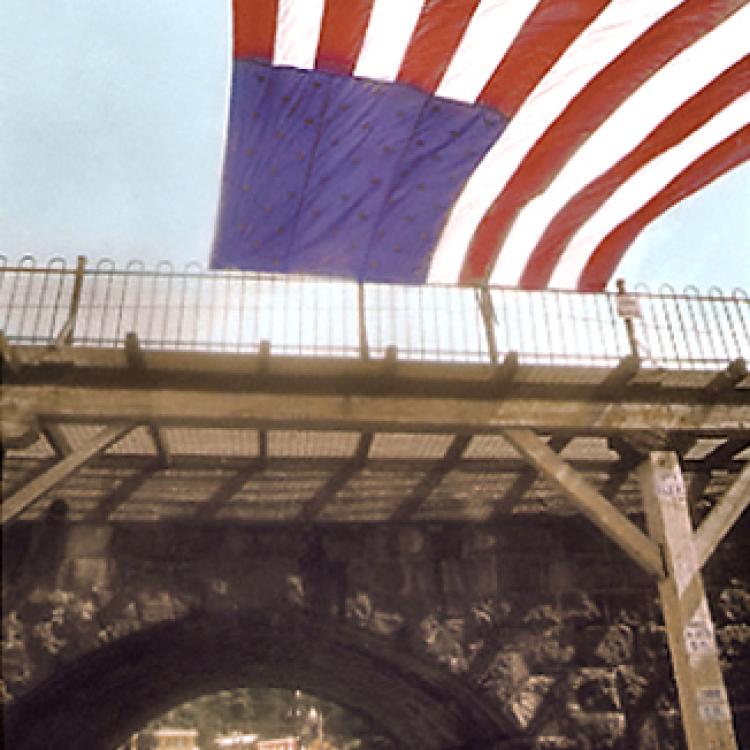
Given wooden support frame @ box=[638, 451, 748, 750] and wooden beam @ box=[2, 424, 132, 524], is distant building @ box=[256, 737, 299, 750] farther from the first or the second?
wooden beam @ box=[2, 424, 132, 524]

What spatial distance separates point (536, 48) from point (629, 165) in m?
1.22

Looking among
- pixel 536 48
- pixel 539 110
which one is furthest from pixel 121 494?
pixel 536 48

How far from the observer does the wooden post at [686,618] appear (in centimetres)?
475

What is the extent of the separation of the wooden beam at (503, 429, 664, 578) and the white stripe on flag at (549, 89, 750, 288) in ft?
6.86

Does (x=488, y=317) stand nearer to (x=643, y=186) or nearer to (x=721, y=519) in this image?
(x=643, y=186)

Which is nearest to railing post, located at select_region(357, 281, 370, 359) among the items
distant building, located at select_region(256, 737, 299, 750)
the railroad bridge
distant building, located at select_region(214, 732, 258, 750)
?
the railroad bridge

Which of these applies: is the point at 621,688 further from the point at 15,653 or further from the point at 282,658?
the point at 15,653

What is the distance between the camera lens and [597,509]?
495cm

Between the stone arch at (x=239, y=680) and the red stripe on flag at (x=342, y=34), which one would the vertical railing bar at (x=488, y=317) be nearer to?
the red stripe on flag at (x=342, y=34)

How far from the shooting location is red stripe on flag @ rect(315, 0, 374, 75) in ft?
17.1

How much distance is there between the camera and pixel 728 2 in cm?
532

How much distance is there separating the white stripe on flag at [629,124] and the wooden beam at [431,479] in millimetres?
1511

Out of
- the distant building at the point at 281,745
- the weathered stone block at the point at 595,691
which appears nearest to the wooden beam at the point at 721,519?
the weathered stone block at the point at 595,691

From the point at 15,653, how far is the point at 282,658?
9.11ft
